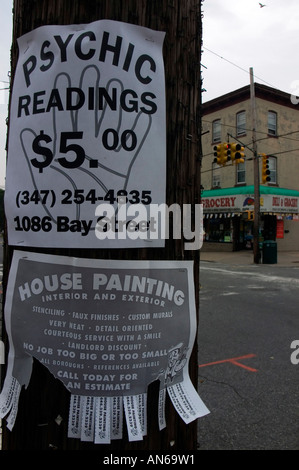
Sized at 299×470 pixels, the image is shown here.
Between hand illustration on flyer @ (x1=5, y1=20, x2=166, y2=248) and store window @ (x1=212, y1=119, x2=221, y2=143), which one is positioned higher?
store window @ (x1=212, y1=119, x2=221, y2=143)

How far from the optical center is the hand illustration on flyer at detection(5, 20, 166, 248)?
4.86 feet

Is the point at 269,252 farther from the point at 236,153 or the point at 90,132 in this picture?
the point at 90,132

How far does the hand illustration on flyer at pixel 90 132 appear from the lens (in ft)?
4.86

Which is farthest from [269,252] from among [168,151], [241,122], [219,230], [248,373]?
[168,151]

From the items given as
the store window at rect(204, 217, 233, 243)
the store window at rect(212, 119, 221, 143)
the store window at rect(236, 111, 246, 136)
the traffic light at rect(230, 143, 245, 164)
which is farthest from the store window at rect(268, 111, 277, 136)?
the traffic light at rect(230, 143, 245, 164)

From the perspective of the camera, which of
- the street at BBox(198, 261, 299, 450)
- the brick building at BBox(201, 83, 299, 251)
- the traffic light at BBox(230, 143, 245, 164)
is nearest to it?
the street at BBox(198, 261, 299, 450)

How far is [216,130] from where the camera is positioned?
27.2 meters

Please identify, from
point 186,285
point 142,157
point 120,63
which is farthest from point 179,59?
point 186,285

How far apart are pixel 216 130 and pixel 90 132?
88.7ft

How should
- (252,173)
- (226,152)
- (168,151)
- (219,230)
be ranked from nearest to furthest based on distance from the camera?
(168,151), (226,152), (252,173), (219,230)

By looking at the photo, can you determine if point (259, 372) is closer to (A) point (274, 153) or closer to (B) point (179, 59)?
(B) point (179, 59)

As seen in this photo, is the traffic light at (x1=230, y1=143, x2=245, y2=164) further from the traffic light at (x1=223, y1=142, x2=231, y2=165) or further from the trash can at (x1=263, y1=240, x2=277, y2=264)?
the trash can at (x1=263, y1=240, x2=277, y2=264)

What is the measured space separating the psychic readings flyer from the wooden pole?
0.14 ft

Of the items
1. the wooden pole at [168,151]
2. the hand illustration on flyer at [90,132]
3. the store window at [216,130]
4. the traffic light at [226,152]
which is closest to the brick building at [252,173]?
the store window at [216,130]
